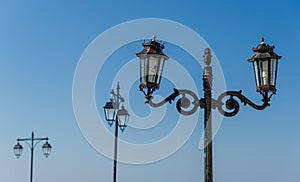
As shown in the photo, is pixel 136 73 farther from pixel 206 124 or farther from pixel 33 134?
pixel 33 134

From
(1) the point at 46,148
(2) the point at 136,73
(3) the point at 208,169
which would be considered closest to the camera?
(3) the point at 208,169

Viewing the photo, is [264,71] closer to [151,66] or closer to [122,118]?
[151,66]

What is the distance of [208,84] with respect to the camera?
5.41m

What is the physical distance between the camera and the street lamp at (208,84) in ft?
17.6

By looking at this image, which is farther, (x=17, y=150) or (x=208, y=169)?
(x=17, y=150)

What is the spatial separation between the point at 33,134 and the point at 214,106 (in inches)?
484

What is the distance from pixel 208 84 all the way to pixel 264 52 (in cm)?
75

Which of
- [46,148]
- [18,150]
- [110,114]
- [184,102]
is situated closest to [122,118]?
[110,114]

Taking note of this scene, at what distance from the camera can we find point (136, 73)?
6.11m

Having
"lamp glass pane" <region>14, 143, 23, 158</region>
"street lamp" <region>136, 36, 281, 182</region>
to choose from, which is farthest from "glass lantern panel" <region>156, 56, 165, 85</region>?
"lamp glass pane" <region>14, 143, 23, 158</region>

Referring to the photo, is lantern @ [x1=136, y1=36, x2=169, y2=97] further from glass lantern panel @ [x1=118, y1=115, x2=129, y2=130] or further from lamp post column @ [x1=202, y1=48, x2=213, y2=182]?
glass lantern panel @ [x1=118, y1=115, x2=129, y2=130]

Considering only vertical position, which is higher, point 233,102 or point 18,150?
point 233,102

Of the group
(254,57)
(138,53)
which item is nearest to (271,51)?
(254,57)

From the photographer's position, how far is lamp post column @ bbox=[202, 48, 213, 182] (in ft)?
17.3
